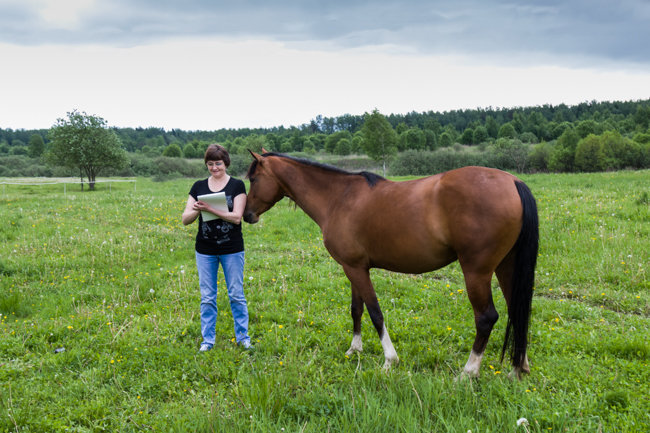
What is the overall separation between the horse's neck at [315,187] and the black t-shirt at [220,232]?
2.19 ft

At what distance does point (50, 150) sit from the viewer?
35.7m

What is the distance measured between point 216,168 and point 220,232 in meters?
0.82

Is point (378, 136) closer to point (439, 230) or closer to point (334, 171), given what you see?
point (334, 171)

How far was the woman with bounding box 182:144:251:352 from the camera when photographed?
5023mm

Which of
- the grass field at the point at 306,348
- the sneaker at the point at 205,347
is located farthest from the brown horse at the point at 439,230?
the sneaker at the point at 205,347

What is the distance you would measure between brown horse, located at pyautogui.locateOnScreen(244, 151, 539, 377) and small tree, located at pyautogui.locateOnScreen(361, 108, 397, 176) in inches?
1613

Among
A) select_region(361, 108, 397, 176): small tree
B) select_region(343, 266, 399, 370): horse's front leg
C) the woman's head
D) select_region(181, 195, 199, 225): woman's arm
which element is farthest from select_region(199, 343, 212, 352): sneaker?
select_region(361, 108, 397, 176): small tree

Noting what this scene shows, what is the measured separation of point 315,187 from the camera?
16.9 feet

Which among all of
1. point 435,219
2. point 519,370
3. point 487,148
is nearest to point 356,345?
point 519,370

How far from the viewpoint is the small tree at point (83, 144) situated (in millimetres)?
34969

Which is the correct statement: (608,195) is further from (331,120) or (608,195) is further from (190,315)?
(331,120)

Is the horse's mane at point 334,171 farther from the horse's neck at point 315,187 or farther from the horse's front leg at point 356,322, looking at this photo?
the horse's front leg at point 356,322

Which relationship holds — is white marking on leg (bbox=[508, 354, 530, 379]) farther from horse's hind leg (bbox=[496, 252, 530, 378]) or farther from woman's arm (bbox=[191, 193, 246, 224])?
woman's arm (bbox=[191, 193, 246, 224])

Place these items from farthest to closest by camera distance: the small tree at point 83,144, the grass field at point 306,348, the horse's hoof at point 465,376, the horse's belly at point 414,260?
the small tree at point 83,144, the horse's belly at point 414,260, the horse's hoof at point 465,376, the grass field at point 306,348
